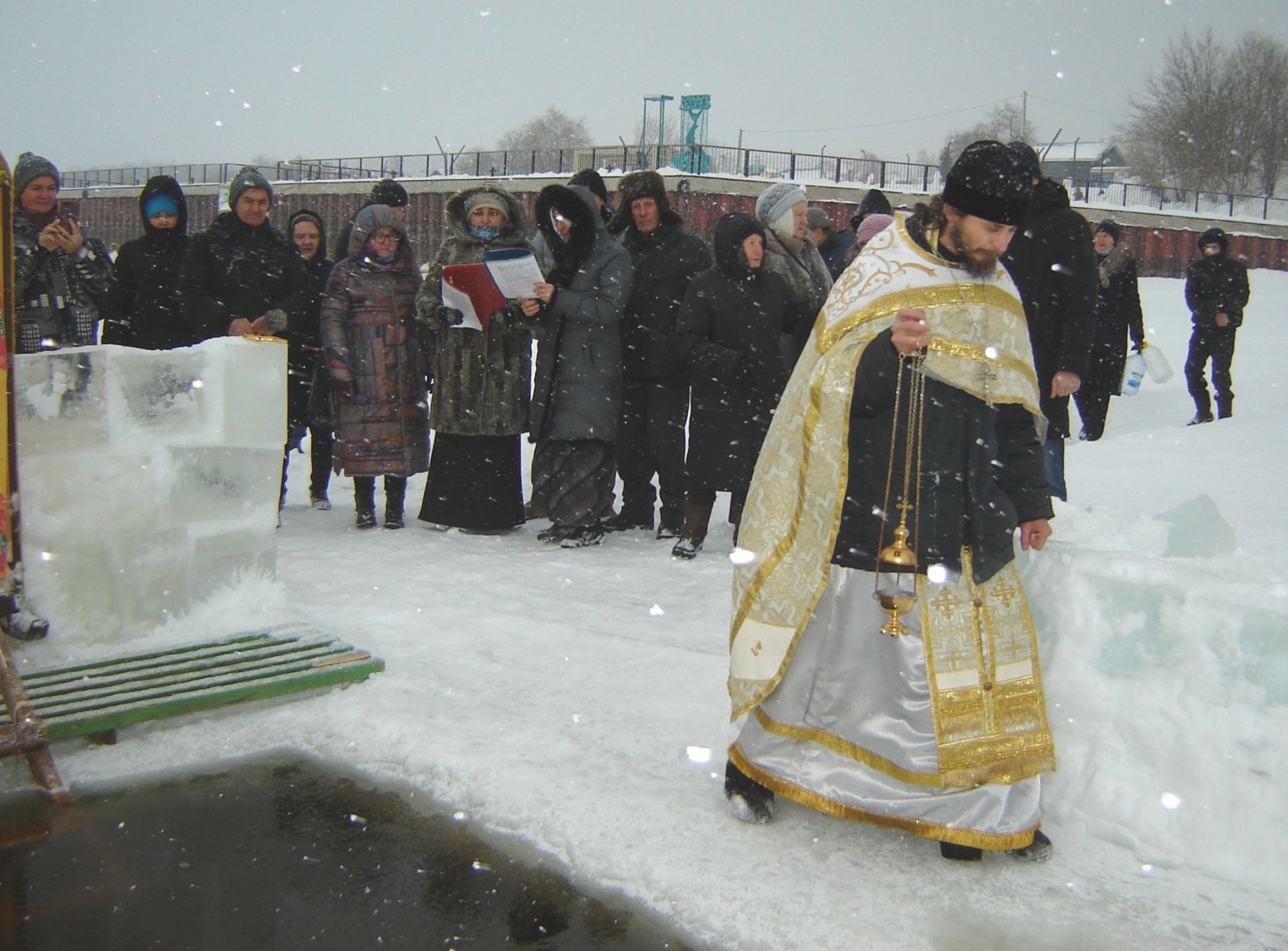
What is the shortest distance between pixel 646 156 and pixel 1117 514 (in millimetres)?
27922

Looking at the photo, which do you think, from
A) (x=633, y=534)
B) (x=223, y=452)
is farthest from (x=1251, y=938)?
(x=633, y=534)

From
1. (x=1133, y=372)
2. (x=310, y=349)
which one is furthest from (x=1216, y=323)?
(x=310, y=349)

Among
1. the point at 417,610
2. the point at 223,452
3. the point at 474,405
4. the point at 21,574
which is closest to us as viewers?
the point at 21,574

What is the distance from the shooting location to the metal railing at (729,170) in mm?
32062

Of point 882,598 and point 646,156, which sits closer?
point 882,598

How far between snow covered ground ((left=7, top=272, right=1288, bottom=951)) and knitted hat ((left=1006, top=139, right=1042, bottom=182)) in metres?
1.28

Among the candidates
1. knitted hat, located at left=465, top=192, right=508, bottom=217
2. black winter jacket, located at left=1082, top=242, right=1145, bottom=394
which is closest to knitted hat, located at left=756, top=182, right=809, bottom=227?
knitted hat, located at left=465, top=192, right=508, bottom=217

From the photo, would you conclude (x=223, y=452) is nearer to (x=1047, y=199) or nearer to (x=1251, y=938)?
(x=1047, y=199)

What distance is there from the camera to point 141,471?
182 inches

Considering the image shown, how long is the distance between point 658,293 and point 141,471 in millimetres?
3254

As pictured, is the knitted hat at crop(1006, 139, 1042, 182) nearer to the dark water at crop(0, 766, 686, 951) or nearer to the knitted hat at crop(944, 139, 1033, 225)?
the knitted hat at crop(944, 139, 1033, 225)

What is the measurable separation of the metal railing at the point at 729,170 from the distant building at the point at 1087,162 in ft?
30.6

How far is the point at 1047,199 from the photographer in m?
5.02

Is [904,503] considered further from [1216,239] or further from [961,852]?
[1216,239]
